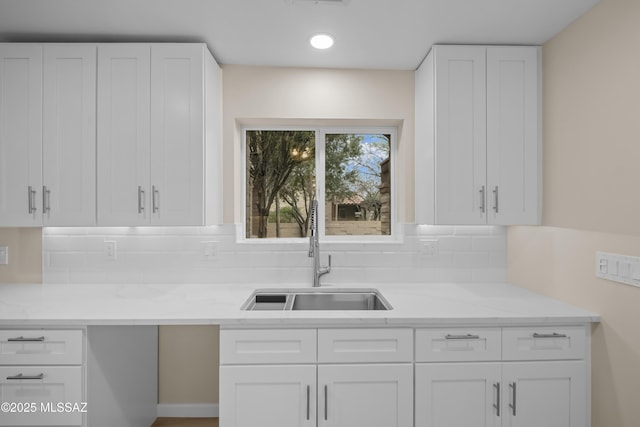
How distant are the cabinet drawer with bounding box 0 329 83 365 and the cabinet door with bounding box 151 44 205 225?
28.0 inches

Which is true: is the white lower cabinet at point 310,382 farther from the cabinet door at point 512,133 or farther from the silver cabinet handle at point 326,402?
the cabinet door at point 512,133

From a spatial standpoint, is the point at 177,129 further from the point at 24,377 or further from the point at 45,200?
the point at 24,377

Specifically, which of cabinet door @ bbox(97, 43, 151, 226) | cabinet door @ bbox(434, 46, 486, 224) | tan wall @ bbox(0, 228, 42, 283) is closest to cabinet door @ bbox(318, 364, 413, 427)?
cabinet door @ bbox(434, 46, 486, 224)

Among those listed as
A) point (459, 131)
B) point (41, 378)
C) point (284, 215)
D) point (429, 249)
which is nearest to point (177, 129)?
point (284, 215)

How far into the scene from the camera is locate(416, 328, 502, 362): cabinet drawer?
5.49 ft

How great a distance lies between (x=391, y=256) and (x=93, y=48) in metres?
2.17

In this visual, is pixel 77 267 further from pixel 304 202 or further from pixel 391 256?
pixel 391 256

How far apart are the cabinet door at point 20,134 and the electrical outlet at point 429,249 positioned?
2299 millimetres

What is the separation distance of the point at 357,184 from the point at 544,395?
162 centimetres

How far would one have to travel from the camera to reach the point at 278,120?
2416mm

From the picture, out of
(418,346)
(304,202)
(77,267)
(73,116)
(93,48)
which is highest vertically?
(93,48)

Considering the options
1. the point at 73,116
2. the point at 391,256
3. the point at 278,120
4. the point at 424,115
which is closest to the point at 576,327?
the point at 391,256

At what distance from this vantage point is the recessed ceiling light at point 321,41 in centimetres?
198

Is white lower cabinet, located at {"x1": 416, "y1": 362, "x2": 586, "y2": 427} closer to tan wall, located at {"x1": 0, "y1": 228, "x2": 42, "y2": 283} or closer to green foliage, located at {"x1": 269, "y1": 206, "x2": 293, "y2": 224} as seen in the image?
green foliage, located at {"x1": 269, "y1": 206, "x2": 293, "y2": 224}
